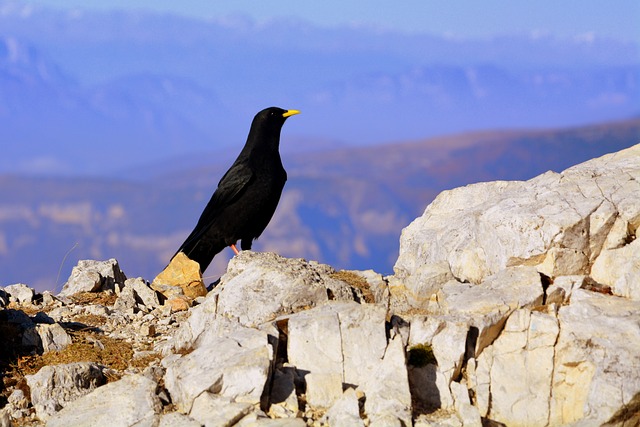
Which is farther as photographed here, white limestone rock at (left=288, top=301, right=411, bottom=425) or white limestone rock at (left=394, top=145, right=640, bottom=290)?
white limestone rock at (left=394, top=145, right=640, bottom=290)

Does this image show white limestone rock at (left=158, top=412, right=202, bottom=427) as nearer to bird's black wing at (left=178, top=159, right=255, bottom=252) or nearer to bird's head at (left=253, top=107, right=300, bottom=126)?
bird's black wing at (left=178, top=159, right=255, bottom=252)

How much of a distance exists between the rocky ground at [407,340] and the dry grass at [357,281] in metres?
0.05

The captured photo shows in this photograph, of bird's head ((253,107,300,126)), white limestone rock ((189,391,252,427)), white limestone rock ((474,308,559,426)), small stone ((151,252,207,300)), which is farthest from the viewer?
bird's head ((253,107,300,126))

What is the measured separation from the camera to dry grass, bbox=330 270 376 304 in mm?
11508

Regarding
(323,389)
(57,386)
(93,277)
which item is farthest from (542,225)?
(93,277)

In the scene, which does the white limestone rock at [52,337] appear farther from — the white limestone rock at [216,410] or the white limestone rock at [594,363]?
the white limestone rock at [594,363]

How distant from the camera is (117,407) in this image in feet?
28.7

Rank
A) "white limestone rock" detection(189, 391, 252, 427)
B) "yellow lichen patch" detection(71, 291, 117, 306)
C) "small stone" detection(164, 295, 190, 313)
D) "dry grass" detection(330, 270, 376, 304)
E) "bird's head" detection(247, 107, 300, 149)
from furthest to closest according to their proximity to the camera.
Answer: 1. "bird's head" detection(247, 107, 300, 149)
2. "yellow lichen patch" detection(71, 291, 117, 306)
3. "small stone" detection(164, 295, 190, 313)
4. "dry grass" detection(330, 270, 376, 304)
5. "white limestone rock" detection(189, 391, 252, 427)

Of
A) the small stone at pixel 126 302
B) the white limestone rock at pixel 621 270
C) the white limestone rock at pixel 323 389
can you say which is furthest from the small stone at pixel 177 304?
the white limestone rock at pixel 621 270

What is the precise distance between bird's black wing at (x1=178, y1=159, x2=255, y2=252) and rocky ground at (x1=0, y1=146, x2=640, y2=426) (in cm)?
350

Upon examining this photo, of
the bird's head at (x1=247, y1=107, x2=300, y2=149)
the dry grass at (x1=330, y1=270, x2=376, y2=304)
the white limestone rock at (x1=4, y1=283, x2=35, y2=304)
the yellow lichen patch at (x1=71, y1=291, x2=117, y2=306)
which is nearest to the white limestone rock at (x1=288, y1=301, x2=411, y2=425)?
the dry grass at (x1=330, y1=270, x2=376, y2=304)

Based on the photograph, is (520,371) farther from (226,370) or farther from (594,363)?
(226,370)

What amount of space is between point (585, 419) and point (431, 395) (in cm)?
161

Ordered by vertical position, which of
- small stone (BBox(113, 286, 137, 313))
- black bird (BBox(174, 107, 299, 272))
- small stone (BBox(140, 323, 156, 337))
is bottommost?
small stone (BBox(140, 323, 156, 337))
